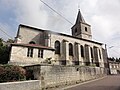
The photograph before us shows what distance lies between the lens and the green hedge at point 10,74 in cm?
941

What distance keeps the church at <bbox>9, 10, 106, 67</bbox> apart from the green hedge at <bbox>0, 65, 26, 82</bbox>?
7.28 m

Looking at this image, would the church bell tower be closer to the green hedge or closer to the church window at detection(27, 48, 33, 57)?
the church window at detection(27, 48, 33, 57)

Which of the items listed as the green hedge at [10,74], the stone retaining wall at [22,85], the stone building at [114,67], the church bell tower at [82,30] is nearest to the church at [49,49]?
the church bell tower at [82,30]

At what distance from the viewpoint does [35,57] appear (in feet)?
60.1

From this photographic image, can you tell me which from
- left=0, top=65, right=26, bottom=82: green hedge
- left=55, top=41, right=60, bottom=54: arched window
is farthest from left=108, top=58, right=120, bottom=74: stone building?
left=0, top=65, right=26, bottom=82: green hedge

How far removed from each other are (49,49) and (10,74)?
10777 mm

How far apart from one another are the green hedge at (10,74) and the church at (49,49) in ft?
23.9

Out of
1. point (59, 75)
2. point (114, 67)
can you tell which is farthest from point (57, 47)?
point (114, 67)

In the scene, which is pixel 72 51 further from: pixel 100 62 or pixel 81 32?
pixel 81 32

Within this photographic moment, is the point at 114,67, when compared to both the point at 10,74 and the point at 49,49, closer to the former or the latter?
the point at 49,49

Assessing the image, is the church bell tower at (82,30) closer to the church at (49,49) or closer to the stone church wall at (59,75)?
the church at (49,49)

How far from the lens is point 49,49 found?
2005 cm

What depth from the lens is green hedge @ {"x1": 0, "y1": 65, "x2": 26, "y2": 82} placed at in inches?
370

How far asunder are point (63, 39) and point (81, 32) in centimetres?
1396
